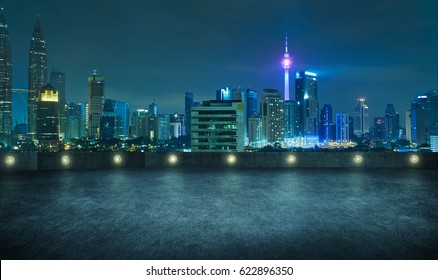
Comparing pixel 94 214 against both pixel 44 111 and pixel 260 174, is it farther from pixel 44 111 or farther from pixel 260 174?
pixel 44 111

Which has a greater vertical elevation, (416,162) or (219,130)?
(219,130)

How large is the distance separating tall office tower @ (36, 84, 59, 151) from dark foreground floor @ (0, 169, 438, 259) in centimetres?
20929

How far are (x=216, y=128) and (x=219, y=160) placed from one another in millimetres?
108264

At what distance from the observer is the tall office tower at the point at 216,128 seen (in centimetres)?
12444

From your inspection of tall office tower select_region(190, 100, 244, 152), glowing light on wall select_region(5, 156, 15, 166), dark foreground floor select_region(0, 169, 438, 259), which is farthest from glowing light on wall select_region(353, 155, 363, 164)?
tall office tower select_region(190, 100, 244, 152)

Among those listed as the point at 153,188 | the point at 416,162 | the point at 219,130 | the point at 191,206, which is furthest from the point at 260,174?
the point at 219,130

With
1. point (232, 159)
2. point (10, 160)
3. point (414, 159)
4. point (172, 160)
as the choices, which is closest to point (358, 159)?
point (414, 159)

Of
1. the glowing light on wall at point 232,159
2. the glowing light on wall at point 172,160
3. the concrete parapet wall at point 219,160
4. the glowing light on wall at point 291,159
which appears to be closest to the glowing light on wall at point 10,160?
the concrete parapet wall at point 219,160

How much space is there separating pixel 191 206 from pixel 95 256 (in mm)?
3585

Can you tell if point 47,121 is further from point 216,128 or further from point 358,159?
point 358,159

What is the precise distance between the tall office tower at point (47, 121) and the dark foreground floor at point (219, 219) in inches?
8240

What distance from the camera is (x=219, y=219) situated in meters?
7.17

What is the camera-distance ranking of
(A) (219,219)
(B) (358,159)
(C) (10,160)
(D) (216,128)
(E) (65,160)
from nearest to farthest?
(A) (219,219)
(C) (10,160)
(E) (65,160)
(B) (358,159)
(D) (216,128)

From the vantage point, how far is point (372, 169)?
16672 millimetres
